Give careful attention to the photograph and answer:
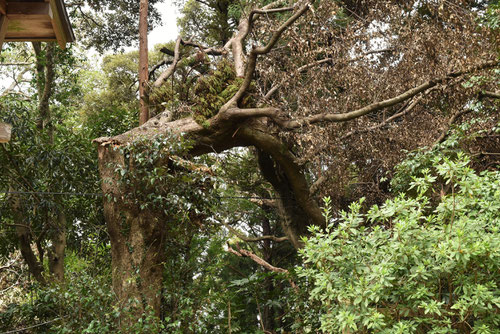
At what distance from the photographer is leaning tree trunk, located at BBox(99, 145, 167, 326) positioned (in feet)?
21.6

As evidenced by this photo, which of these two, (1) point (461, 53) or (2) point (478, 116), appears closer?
(1) point (461, 53)

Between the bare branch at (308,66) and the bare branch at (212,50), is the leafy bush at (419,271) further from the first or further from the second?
the bare branch at (212,50)

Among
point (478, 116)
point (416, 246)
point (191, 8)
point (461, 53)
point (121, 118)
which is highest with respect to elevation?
point (191, 8)

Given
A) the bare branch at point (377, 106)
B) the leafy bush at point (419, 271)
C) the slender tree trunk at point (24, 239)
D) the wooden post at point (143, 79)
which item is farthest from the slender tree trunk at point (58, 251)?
the leafy bush at point (419, 271)

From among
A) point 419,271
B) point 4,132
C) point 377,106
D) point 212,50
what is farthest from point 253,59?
point 419,271

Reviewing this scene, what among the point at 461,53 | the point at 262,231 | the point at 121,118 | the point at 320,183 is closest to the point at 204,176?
the point at 320,183

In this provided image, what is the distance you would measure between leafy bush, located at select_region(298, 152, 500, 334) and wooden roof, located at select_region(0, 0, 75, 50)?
3329mm

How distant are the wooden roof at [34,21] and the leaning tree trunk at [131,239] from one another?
7.18 ft

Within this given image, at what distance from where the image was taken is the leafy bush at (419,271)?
3.46 metres

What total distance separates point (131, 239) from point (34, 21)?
328 cm

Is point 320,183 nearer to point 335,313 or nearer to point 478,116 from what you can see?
point 478,116

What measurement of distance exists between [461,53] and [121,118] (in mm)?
6265

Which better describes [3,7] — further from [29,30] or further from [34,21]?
[29,30]

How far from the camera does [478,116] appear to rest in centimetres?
819
